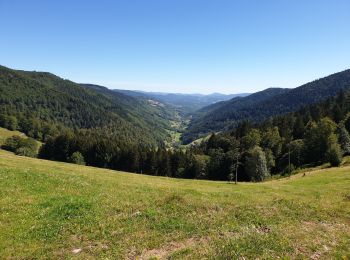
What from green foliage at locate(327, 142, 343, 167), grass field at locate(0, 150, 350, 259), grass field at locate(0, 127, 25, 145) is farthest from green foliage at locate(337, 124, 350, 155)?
grass field at locate(0, 127, 25, 145)

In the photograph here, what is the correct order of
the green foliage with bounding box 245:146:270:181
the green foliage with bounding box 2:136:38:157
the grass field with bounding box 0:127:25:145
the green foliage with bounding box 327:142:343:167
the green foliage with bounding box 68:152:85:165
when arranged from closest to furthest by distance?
the green foliage with bounding box 327:142:343:167
the green foliage with bounding box 245:146:270:181
the green foliage with bounding box 68:152:85:165
the green foliage with bounding box 2:136:38:157
the grass field with bounding box 0:127:25:145

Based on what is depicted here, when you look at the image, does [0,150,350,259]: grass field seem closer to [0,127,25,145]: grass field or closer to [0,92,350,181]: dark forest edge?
[0,92,350,181]: dark forest edge

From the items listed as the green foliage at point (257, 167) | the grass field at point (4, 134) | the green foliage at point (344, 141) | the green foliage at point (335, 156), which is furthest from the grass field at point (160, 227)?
the grass field at point (4, 134)

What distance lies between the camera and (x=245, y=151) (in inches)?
4318

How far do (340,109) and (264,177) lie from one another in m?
53.6

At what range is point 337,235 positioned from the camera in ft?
51.5

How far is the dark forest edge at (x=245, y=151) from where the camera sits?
98250 millimetres

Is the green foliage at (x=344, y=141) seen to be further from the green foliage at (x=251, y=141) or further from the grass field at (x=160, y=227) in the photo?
the grass field at (x=160, y=227)

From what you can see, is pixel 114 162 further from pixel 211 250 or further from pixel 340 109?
pixel 211 250

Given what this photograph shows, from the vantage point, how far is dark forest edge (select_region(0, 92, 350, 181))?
322 feet

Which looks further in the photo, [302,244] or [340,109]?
[340,109]

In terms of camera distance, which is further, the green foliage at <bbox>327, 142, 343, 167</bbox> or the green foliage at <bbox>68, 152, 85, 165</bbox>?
the green foliage at <bbox>68, 152, 85, 165</bbox>

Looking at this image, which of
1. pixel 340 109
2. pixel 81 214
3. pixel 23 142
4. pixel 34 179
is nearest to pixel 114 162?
pixel 23 142

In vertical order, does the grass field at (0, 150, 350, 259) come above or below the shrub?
above
